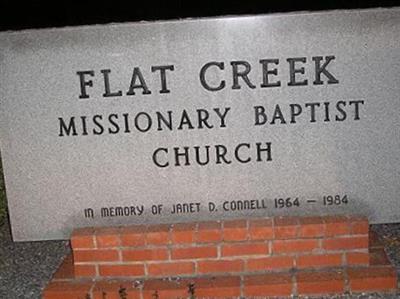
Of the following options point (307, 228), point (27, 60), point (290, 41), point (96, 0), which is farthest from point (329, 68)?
point (96, 0)

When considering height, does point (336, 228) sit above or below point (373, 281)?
above

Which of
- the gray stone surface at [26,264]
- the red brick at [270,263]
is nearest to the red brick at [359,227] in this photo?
the red brick at [270,263]

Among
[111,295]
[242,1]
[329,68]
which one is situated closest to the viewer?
[111,295]

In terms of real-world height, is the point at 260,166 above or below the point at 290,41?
below

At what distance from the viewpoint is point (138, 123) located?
358cm

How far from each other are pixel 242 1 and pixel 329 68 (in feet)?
11.5

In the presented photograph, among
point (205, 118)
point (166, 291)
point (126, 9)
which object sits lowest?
point (166, 291)

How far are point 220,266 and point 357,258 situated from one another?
72 cm

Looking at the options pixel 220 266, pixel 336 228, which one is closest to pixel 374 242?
pixel 336 228

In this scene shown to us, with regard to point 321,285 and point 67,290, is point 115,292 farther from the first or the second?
point 321,285

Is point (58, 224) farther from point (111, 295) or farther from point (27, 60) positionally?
point (27, 60)

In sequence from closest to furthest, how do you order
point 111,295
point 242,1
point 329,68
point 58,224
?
point 111,295, point 329,68, point 58,224, point 242,1

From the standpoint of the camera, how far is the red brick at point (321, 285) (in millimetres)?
3270

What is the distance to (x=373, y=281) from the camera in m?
3.27
